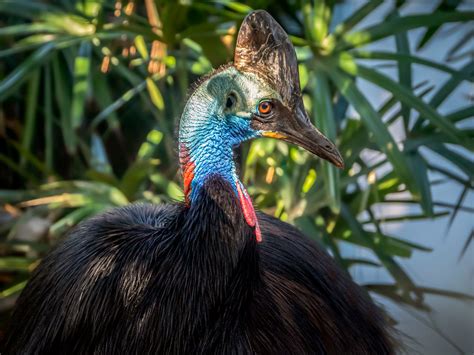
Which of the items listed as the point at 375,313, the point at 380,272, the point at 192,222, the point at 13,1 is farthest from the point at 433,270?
the point at 192,222

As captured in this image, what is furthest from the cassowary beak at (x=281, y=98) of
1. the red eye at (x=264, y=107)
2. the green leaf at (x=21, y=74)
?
the green leaf at (x=21, y=74)

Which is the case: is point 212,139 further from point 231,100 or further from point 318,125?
point 318,125

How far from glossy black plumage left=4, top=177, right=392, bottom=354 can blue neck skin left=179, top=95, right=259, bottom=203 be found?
2cm

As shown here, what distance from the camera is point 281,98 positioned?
154 centimetres

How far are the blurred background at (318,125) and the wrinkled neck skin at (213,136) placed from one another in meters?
0.67

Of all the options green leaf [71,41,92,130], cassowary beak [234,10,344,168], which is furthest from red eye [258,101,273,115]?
green leaf [71,41,92,130]

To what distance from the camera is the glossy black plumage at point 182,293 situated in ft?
5.10

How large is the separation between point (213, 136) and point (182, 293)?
0.90 ft

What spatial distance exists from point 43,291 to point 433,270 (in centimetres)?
185

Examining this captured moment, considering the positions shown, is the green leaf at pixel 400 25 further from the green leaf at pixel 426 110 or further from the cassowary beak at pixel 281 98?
the cassowary beak at pixel 281 98

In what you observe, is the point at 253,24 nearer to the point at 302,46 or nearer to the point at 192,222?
the point at 192,222

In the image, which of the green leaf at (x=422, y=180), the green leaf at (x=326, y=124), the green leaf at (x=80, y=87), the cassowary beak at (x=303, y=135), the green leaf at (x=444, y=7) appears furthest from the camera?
the green leaf at (x=444, y=7)

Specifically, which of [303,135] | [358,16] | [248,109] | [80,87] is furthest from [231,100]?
[80,87]

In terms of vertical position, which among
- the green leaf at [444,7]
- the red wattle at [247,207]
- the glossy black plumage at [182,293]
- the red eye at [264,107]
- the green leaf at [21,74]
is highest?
the green leaf at [444,7]
